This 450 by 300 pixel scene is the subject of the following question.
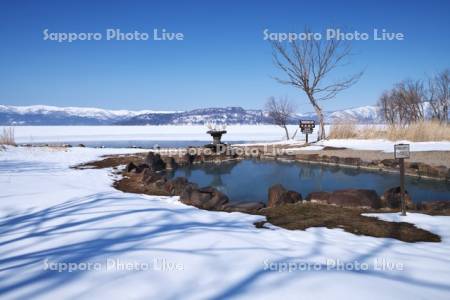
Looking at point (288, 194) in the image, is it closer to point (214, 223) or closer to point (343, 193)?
point (343, 193)

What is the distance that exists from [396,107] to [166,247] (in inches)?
1194

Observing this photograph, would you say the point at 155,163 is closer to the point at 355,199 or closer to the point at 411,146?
the point at 355,199

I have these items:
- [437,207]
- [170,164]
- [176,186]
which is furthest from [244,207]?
[170,164]

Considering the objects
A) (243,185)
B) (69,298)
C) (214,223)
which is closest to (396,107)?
(243,185)

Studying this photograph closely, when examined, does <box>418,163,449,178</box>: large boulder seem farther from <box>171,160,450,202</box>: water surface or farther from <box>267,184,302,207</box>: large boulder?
<box>267,184,302,207</box>: large boulder

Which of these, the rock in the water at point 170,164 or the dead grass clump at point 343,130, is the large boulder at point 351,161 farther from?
the dead grass clump at point 343,130

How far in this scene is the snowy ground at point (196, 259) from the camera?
167 centimetres

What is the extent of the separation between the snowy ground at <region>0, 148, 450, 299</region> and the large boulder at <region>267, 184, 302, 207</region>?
1.12 m

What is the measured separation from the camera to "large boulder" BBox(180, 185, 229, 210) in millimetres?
4414

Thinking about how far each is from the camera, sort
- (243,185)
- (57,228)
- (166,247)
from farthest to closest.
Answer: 1. (243,185)
2. (57,228)
3. (166,247)

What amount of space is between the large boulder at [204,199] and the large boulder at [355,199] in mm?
1526

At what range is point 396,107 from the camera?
27.9 m

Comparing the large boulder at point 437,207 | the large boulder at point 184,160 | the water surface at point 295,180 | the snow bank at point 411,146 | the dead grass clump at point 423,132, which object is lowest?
the water surface at point 295,180

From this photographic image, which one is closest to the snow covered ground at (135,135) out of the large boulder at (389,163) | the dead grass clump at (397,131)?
the dead grass clump at (397,131)
